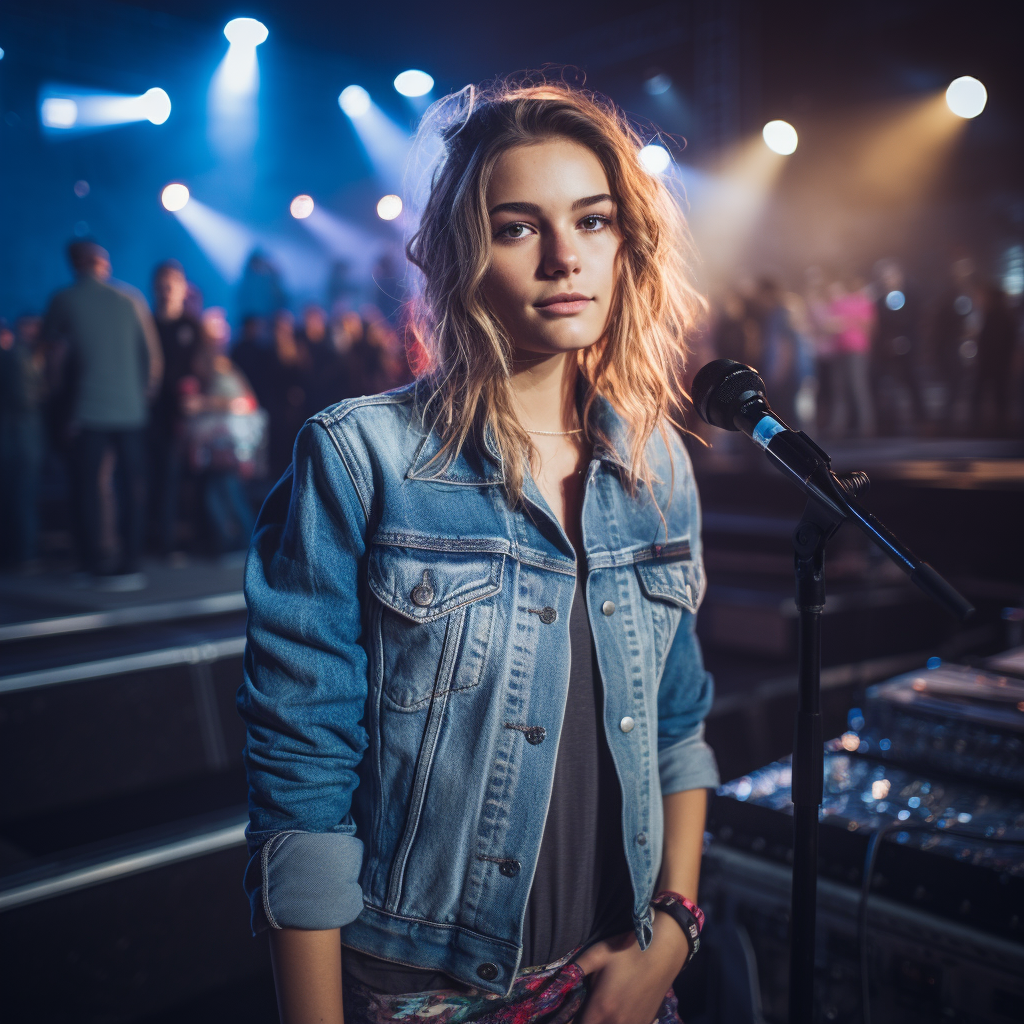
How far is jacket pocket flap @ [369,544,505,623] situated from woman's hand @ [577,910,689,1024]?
45 centimetres

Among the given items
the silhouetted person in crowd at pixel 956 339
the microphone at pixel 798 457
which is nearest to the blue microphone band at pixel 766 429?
the microphone at pixel 798 457

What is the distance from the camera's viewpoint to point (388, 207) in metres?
11.4

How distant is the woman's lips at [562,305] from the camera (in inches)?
36.6

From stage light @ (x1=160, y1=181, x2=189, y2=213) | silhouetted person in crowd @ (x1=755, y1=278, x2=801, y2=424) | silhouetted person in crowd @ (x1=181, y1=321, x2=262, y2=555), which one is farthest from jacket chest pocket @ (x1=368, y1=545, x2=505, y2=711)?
stage light @ (x1=160, y1=181, x2=189, y2=213)

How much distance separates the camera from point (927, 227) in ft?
25.8

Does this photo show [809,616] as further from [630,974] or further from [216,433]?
[216,433]

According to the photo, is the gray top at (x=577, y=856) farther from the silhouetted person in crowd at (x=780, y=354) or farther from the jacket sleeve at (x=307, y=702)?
the silhouetted person in crowd at (x=780, y=354)

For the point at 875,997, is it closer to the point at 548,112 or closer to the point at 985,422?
the point at 548,112

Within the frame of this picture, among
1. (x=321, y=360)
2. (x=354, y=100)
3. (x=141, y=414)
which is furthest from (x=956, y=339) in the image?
(x=354, y=100)

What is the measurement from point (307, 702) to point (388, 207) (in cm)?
1157

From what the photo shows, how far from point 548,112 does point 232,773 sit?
7.79 feet

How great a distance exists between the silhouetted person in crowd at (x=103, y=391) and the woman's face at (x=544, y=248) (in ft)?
13.3

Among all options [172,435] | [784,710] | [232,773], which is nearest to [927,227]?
[784,710]

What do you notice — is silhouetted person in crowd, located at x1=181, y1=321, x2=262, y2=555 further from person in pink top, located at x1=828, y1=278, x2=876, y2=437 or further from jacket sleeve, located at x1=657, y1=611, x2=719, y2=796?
person in pink top, located at x1=828, y1=278, x2=876, y2=437
